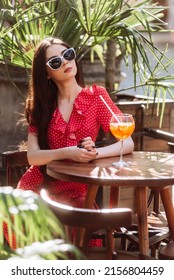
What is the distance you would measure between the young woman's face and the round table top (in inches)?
16.2

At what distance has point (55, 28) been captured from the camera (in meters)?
3.99

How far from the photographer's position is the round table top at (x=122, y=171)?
270cm

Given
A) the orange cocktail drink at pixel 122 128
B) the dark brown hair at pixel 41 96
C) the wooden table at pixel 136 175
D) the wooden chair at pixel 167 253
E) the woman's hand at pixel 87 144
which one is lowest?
the wooden chair at pixel 167 253

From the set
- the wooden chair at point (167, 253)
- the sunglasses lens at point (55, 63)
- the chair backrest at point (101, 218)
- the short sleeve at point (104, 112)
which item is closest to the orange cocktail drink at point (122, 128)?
the short sleeve at point (104, 112)

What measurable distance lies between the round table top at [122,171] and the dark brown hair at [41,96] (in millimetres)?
280

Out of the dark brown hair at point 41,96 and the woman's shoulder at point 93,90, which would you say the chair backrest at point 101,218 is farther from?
the woman's shoulder at point 93,90

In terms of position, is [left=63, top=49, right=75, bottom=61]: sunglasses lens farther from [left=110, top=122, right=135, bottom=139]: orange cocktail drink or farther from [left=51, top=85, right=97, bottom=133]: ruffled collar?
[left=110, top=122, right=135, bottom=139]: orange cocktail drink

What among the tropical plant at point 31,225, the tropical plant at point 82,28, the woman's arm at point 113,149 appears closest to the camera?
the tropical plant at point 31,225

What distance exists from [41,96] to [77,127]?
23cm

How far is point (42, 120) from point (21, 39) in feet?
3.16

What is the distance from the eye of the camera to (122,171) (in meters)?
2.86

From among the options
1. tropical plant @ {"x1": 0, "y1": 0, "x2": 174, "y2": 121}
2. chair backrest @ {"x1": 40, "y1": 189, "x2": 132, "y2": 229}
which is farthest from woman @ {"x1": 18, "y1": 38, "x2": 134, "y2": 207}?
chair backrest @ {"x1": 40, "y1": 189, "x2": 132, "y2": 229}

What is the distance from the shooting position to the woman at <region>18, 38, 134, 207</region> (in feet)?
10.5
